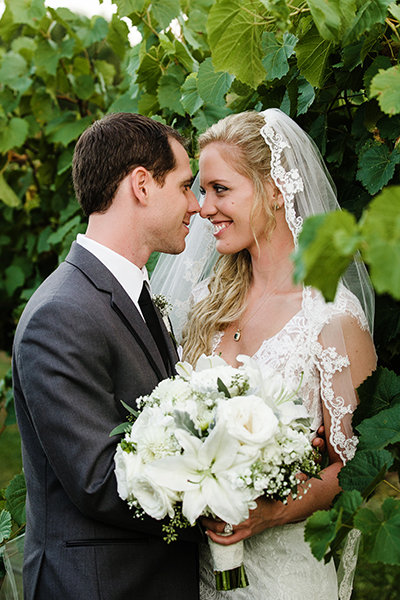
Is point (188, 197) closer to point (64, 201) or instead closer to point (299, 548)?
point (299, 548)

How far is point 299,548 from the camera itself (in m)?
2.53

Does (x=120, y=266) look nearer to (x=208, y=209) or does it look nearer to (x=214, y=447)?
(x=208, y=209)

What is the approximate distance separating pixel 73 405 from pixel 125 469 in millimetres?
273

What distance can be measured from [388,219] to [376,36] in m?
1.49

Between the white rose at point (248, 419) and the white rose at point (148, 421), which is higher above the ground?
the white rose at point (248, 419)

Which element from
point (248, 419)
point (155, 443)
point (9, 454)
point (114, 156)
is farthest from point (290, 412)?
point (9, 454)

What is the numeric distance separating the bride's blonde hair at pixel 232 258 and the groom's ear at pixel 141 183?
453 millimetres

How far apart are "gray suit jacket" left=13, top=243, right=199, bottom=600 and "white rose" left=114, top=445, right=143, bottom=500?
88mm

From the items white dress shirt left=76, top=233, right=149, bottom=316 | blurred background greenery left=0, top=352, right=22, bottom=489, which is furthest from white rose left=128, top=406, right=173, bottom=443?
blurred background greenery left=0, top=352, right=22, bottom=489

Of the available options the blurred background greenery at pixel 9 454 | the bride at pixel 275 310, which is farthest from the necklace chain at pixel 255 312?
the blurred background greenery at pixel 9 454

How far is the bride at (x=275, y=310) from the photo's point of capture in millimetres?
2461

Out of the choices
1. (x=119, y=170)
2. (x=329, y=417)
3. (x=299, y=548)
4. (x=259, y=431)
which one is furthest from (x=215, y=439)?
(x=119, y=170)

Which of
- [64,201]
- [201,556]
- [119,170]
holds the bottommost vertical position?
[64,201]

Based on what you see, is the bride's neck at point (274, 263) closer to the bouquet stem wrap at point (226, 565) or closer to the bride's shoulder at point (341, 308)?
the bride's shoulder at point (341, 308)
